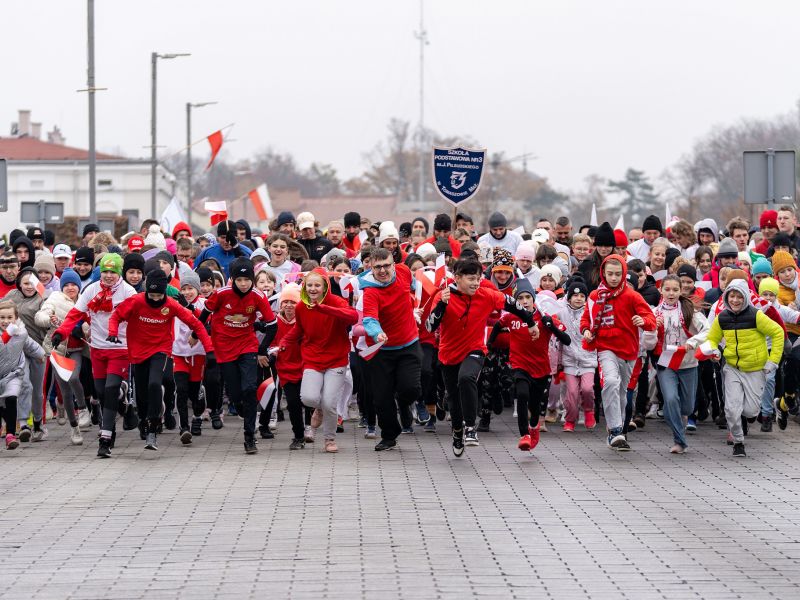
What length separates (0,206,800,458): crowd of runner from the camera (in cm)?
1425

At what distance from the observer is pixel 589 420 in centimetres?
1661

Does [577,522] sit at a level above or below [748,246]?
below

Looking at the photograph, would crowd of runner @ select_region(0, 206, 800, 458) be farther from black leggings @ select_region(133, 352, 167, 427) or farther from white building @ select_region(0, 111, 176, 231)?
white building @ select_region(0, 111, 176, 231)

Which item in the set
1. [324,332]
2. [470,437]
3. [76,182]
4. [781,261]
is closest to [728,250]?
[781,261]

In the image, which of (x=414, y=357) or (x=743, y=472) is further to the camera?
(x=414, y=357)

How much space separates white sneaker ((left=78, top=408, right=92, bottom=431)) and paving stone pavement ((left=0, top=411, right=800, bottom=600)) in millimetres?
1342

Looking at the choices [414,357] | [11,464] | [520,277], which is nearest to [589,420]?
[520,277]

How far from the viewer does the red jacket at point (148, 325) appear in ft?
47.0

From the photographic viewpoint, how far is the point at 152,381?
Answer: 14.3 m

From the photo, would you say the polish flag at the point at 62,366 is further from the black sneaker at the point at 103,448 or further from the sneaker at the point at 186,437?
the sneaker at the point at 186,437

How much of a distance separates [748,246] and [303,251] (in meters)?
5.69

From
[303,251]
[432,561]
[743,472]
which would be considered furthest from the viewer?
[303,251]

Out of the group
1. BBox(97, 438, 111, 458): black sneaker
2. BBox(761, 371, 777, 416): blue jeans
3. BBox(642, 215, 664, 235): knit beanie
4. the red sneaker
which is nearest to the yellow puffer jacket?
BBox(761, 371, 777, 416): blue jeans

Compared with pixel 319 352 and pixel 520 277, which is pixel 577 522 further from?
pixel 520 277
